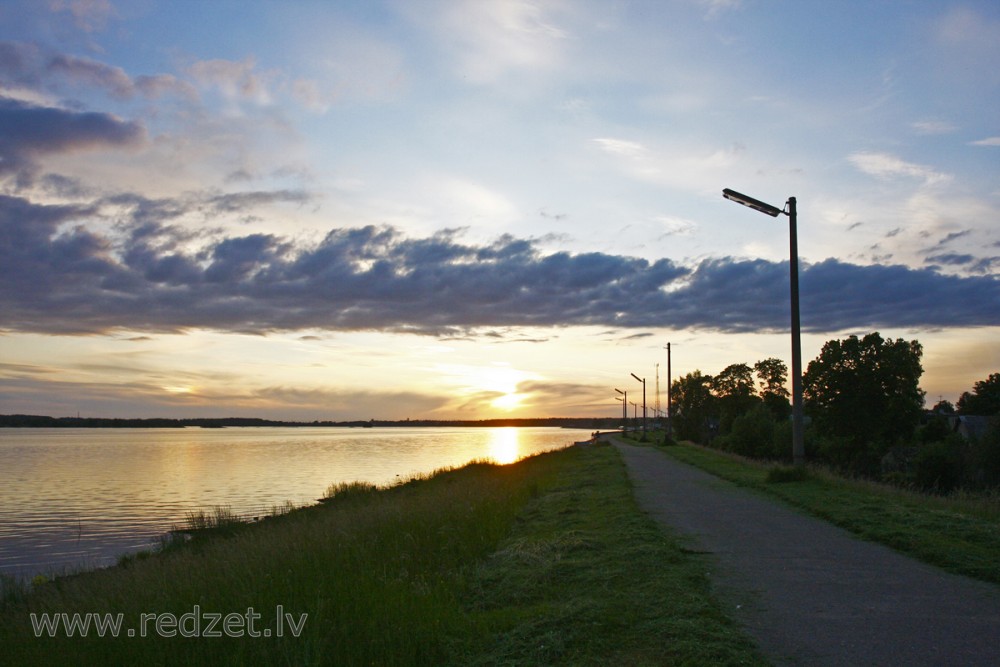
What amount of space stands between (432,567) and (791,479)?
12.2 m

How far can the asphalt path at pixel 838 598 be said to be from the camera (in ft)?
19.6

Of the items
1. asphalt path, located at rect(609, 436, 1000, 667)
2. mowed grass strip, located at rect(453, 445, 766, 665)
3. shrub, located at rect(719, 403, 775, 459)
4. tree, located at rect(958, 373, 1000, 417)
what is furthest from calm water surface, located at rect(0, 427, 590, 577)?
tree, located at rect(958, 373, 1000, 417)

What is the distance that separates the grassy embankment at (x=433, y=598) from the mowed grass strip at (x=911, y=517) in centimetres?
311

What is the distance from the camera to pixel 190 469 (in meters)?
53.7

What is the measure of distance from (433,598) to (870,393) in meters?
59.7

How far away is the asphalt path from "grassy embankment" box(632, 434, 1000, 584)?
0.30 metres

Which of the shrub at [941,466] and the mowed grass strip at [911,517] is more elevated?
the mowed grass strip at [911,517]

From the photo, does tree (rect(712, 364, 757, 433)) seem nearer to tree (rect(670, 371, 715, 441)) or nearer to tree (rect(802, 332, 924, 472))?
tree (rect(670, 371, 715, 441))

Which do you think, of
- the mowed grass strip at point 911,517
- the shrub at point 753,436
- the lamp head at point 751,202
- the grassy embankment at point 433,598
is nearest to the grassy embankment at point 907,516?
the mowed grass strip at point 911,517

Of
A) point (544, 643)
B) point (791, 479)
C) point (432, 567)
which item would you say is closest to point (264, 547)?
point (432, 567)

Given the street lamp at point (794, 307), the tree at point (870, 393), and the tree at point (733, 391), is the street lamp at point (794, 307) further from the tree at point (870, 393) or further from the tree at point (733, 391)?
the tree at point (733, 391)

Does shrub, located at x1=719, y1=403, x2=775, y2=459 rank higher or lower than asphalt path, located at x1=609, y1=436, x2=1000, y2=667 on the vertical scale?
lower

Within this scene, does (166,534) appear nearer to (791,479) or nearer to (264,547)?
(264,547)

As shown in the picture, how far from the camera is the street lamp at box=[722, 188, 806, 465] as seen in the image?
1977 centimetres
